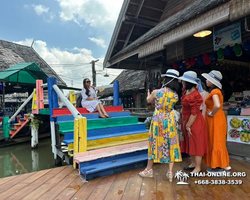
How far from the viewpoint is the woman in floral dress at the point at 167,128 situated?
8.45ft

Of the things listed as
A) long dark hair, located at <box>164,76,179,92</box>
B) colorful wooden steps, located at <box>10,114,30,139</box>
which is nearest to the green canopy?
colorful wooden steps, located at <box>10,114,30,139</box>

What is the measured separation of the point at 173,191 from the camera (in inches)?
90.1

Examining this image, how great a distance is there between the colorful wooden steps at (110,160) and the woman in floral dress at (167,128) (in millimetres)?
578

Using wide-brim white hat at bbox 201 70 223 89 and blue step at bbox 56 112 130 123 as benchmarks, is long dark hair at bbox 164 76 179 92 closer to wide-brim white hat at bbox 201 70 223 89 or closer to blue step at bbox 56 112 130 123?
wide-brim white hat at bbox 201 70 223 89

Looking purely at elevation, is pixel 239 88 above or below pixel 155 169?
above

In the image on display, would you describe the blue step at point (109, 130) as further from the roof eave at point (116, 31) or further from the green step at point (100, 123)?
the roof eave at point (116, 31)

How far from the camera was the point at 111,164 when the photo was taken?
2.91 meters

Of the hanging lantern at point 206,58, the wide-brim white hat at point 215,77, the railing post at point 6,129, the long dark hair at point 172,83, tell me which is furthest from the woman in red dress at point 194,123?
the railing post at point 6,129

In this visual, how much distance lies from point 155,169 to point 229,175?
3.65ft

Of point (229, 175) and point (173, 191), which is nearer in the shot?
point (173, 191)

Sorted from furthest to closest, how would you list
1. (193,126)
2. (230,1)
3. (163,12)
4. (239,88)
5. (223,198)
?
(239,88) → (163,12) → (230,1) → (193,126) → (223,198)

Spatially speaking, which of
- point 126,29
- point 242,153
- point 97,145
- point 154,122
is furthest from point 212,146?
point 126,29

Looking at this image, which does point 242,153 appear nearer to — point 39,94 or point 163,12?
point 163,12

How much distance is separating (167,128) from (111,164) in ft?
3.58
